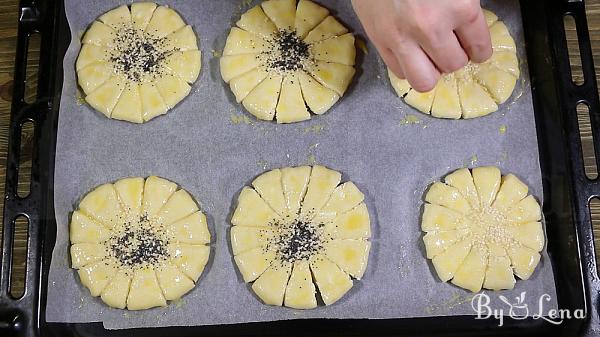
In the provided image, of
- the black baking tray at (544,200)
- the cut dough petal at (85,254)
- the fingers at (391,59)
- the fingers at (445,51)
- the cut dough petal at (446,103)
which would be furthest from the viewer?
the cut dough petal at (446,103)

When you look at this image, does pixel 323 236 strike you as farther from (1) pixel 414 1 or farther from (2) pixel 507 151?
(1) pixel 414 1

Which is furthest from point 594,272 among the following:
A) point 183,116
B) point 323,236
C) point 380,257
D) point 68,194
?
point 68,194

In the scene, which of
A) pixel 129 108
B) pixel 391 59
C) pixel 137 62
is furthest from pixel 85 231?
pixel 391 59

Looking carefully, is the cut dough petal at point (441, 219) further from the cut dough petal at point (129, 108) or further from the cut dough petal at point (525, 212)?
the cut dough petal at point (129, 108)

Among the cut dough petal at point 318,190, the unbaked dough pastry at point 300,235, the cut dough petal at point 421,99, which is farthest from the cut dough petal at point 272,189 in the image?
the cut dough petal at point 421,99

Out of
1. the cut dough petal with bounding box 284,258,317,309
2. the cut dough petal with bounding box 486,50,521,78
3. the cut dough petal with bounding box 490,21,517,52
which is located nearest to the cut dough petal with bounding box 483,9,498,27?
the cut dough petal with bounding box 490,21,517,52

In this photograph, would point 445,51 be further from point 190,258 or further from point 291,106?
point 190,258

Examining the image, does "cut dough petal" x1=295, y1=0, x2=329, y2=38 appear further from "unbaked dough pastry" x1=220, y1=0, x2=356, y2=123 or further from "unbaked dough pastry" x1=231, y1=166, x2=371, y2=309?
"unbaked dough pastry" x1=231, y1=166, x2=371, y2=309
